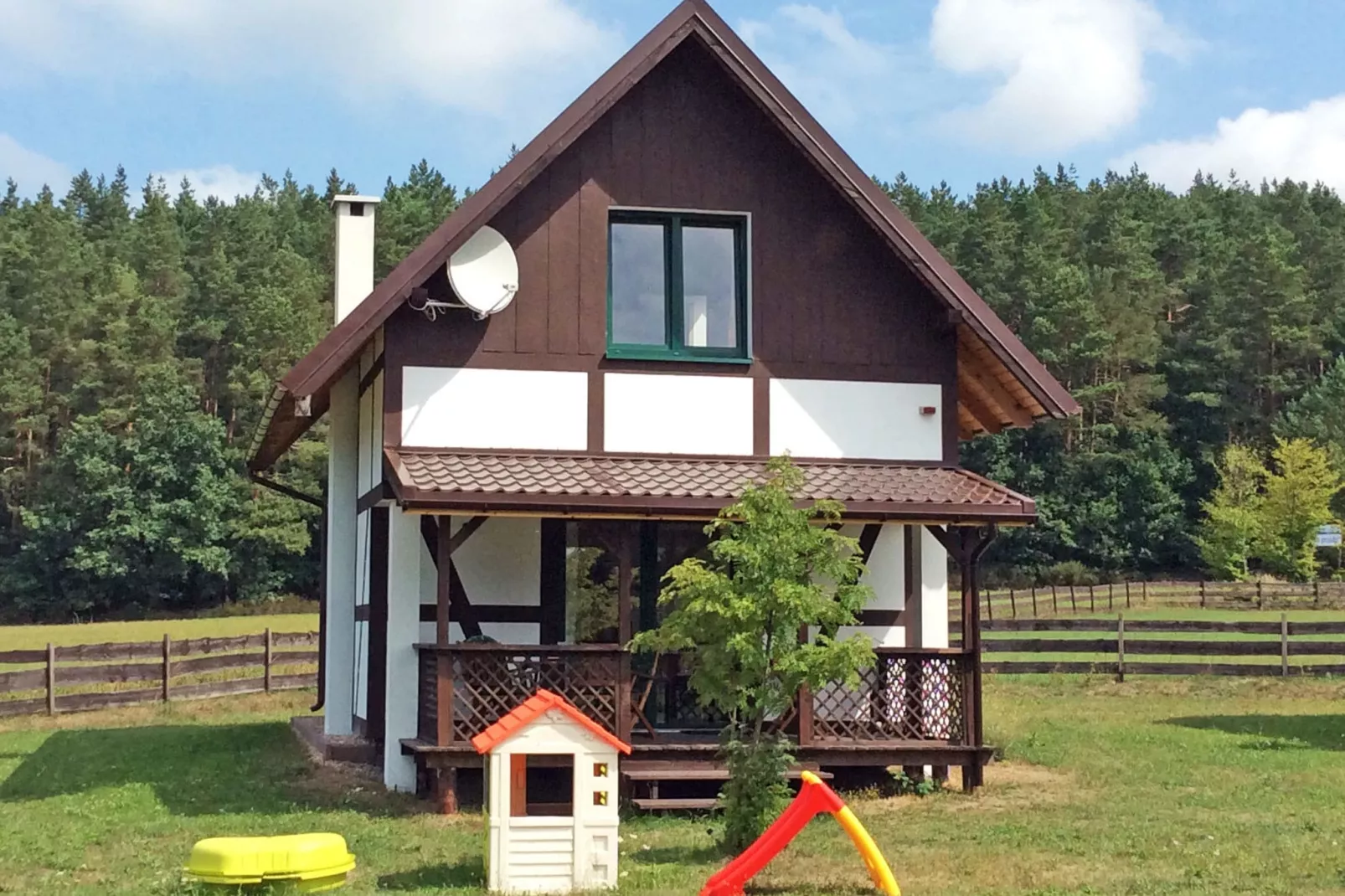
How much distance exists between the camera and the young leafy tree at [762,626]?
11.7 metres

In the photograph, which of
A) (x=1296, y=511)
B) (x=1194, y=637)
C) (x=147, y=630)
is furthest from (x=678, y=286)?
(x=1296, y=511)

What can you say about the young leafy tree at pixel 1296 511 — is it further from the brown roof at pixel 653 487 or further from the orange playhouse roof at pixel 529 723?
the orange playhouse roof at pixel 529 723

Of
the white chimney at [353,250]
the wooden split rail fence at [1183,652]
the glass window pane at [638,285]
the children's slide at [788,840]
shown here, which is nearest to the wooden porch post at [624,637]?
the glass window pane at [638,285]

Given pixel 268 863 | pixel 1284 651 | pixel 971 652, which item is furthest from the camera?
pixel 1284 651

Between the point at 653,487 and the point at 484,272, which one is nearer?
the point at 653,487

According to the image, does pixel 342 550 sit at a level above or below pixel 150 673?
above

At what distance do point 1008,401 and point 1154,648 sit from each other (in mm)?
11170

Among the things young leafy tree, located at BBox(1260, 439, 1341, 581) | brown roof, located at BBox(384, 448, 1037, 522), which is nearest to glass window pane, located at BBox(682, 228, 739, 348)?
brown roof, located at BBox(384, 448, 1037, 522)

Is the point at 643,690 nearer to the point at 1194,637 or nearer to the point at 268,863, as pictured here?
the point at 268,863

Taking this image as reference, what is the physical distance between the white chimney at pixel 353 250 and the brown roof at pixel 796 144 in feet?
11.2

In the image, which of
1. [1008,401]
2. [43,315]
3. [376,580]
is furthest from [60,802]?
[43,315]

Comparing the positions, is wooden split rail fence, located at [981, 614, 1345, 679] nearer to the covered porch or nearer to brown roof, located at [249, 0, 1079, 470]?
brown roof, located at [249, 0, 1079, 470]

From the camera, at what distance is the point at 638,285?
1653cm

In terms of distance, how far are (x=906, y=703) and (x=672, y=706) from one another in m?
2.46
